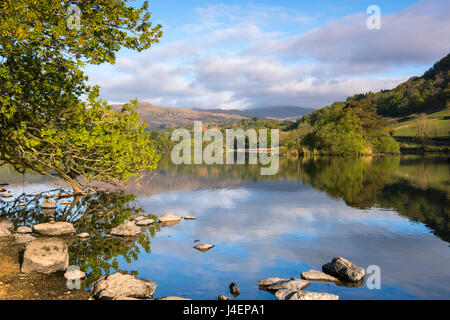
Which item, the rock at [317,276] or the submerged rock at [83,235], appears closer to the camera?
the rock at [317,276]

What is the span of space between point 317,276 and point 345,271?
134 cm

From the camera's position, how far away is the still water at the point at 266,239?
1530cm

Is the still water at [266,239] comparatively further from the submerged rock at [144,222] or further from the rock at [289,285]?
the submerged rock at [144,222]

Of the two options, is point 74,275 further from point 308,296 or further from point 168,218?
point 168,218

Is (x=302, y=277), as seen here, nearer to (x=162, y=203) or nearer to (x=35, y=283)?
(x=35, y=283)

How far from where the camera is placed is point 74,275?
48.4 feet

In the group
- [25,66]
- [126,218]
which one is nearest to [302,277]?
[126,218]

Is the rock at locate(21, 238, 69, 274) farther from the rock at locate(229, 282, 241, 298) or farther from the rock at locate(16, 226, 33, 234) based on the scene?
the rock at locate(229, 282, 241, 298)

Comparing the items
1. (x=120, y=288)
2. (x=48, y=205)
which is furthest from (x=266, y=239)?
(x=48, y=205)

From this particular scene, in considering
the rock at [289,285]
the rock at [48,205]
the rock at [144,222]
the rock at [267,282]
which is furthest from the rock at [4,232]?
the rock at [289,285]

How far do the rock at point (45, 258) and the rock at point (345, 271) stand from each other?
12.9 metres

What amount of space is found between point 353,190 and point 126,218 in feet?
103
